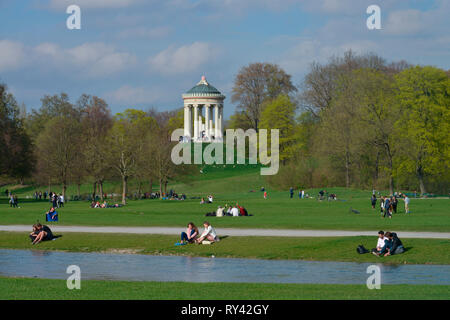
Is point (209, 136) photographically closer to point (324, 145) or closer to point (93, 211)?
point (324, 145)

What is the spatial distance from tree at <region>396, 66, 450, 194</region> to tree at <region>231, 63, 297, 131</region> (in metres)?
46.7

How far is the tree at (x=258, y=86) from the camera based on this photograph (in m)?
128

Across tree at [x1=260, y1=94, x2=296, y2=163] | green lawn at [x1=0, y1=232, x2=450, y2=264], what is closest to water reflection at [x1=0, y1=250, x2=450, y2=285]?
green lawn at [x1=0, y1=232, x2=450, y2=264]

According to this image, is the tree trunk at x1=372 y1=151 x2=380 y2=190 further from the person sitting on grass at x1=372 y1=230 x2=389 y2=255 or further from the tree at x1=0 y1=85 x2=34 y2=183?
the person sitting on grass at x1=372 y1=230 x2=389 y2=255

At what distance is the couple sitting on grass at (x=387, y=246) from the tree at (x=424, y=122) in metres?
51.5

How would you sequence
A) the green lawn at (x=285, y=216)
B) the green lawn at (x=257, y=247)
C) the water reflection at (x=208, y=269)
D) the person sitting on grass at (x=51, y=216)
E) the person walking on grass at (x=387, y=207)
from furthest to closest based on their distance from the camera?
the person sitting on grass at (x=51, y=216), the person walking on grass at (x=387, y=207), the green lawn at (x=285, y=216), the green lawn at (x=257, y=247), the water reflection at (x=208, y=269)

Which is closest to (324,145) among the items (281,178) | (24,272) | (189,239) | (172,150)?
(281,178)

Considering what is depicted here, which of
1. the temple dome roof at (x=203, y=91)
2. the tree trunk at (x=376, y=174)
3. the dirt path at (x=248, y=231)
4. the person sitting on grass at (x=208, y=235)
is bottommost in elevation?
the dirt path at (x=248, y=231)

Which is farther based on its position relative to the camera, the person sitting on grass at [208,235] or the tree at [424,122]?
the tree at [424,122]

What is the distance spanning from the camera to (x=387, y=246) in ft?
97.1

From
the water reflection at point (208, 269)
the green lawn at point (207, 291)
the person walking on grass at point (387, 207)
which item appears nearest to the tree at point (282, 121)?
the person walking on grass at point (387, 207)

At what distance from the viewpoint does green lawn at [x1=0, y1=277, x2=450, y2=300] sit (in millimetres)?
19125

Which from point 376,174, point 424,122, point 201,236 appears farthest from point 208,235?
point 376,174

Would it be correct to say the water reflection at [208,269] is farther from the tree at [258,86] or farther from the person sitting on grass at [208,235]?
the tree at [258,86]
